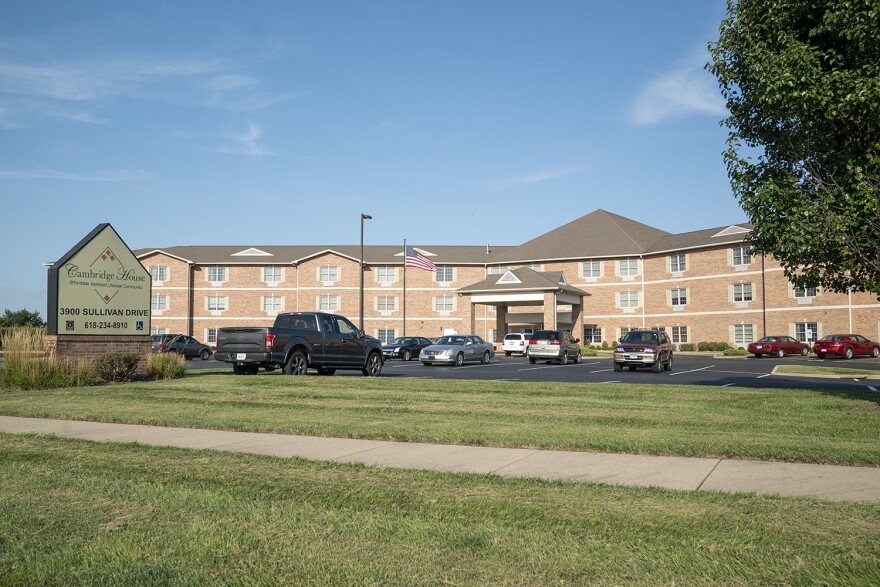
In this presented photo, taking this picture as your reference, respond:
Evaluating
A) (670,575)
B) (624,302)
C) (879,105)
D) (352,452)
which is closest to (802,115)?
(879,105)

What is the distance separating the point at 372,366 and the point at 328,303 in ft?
151

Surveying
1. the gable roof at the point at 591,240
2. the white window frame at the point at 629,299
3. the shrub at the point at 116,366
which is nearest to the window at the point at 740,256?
the gable roof at the point at 591,240

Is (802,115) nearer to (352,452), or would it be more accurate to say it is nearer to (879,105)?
(879,105)

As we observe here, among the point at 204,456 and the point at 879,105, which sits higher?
the point at 879,105

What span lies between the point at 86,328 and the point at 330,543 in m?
17.0

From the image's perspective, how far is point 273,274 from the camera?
230 ft

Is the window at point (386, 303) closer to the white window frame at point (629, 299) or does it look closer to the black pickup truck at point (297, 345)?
the white window frame at point (629, 299)

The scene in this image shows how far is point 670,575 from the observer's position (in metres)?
4.27

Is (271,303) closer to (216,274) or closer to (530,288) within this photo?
(216,274)

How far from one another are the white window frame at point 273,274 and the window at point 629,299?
31164 millimetres

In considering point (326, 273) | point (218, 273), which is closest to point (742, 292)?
point (326, 273)

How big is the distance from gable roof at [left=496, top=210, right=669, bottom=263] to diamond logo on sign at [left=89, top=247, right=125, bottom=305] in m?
48.7

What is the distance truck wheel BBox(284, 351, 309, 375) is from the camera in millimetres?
21109

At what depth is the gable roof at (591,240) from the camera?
64.3 m
